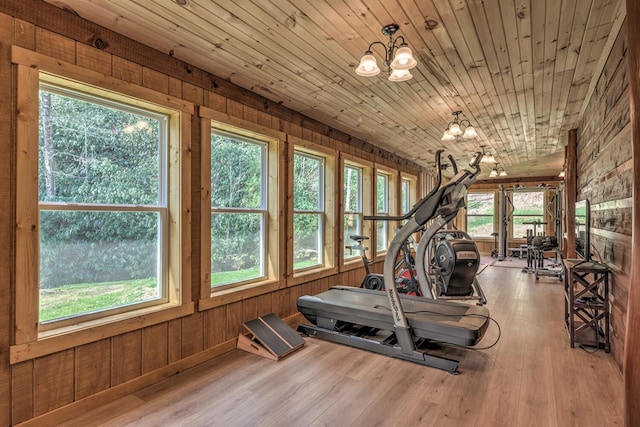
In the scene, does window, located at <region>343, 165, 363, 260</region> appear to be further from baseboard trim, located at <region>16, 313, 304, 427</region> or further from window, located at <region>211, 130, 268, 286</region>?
baseboard trim, located at <region>16, 313, 304, 427</region>

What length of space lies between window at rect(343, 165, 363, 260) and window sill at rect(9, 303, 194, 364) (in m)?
3.09

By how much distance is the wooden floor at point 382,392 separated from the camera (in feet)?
6.91

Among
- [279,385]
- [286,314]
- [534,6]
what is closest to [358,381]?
[279,385]

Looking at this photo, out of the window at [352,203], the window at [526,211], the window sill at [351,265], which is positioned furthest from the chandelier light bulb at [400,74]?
the window at [526,211]

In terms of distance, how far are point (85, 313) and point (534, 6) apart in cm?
350

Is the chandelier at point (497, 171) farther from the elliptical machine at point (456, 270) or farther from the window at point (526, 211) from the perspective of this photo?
the elliptical machine at point (456, 270)

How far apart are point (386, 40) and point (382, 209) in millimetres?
4290

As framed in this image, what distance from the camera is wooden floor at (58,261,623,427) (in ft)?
6.91

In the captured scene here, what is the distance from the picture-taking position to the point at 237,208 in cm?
338

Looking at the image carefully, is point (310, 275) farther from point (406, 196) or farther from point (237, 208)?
point (406, 196)

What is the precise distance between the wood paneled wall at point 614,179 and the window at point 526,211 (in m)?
7.99

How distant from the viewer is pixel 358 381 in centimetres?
259

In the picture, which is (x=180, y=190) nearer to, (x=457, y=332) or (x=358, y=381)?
(x=358, y=381)

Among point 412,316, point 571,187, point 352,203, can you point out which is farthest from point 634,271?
point 571,187
